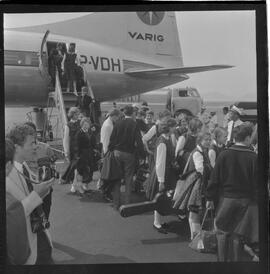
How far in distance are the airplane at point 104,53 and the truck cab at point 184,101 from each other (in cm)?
12

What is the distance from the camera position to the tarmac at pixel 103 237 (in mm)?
4004

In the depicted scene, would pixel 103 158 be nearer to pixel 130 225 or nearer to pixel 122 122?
pixel 122 122

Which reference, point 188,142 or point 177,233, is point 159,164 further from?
point 177,233

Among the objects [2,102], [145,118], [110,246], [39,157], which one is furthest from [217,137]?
[2,102]

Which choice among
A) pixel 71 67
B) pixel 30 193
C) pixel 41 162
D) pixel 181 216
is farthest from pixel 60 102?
pixel 181 216

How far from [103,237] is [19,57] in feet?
6.40

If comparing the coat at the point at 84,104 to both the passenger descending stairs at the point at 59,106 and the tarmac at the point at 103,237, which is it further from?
the tarmac at the point at 103,237

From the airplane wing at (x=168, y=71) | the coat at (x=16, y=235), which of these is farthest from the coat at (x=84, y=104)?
the coat at (x=16, y=235)

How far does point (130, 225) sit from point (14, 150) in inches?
52.9

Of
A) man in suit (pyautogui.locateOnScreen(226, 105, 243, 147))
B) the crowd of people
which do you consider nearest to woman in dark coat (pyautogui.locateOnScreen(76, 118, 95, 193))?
the crowd of people

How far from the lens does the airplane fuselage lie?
13.1 feet

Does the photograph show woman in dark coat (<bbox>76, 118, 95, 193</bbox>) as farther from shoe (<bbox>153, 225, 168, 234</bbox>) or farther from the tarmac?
shoe (<bbox>153, 225, 168, 234</bbox>)

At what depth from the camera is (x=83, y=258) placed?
4008 millimetres

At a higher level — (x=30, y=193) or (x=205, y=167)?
(x=205, y=167)
